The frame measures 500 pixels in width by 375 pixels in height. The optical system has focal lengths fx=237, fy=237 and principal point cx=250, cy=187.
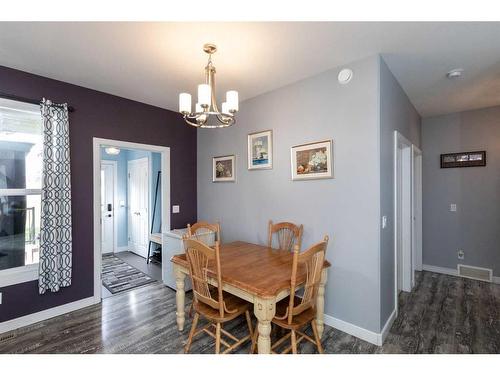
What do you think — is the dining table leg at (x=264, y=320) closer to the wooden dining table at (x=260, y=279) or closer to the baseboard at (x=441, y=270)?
the wooden dining table at (x=260, y=279)

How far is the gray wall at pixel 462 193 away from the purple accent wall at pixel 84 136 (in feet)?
13.3

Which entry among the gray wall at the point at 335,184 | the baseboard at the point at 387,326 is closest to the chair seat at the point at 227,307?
the gray wall at the point at 335,184

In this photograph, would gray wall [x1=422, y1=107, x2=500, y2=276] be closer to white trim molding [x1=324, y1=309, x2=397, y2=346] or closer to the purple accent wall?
white trim molding [x1=324, y1=309, x2=397, y2=346]

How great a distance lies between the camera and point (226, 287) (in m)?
1.76

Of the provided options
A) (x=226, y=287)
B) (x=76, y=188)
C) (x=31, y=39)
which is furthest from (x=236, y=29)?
(x=76, y=188)

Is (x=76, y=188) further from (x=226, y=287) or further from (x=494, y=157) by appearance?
(x=494, y=157)

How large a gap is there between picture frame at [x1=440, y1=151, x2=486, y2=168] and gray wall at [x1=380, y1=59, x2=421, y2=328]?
6.11 feet

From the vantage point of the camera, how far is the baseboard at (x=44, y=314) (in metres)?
2.25

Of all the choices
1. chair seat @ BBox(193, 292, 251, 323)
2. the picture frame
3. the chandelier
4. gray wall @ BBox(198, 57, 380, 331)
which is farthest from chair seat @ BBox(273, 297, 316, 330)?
the picture frame

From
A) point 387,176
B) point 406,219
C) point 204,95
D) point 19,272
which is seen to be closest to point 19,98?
point 19,272

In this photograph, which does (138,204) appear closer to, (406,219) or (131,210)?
(131,210)

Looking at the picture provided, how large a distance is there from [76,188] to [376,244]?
3.15m
